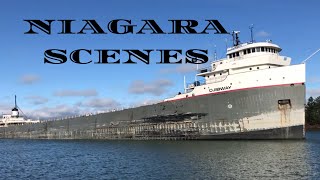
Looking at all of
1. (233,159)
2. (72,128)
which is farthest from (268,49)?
(72,128)

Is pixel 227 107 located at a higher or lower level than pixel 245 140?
higher

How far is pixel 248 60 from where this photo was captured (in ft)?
139

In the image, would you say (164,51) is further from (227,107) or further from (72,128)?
(72,128)

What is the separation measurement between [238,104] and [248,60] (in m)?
5.12

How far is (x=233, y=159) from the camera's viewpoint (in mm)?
26953

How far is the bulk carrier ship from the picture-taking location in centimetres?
3941

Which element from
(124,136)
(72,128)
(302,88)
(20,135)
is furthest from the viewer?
(20,135)

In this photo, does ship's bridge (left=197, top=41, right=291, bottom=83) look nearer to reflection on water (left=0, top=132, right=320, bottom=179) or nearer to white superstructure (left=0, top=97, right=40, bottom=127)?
reflection on water (left=0, top=132, right=320, bottom=179)

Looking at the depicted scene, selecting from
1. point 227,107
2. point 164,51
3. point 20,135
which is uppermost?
point 164,51

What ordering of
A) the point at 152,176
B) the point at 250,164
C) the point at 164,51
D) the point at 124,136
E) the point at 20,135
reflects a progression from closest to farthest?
1. the point at 152,176
2. the point at 250,164
3. the point at 164,51
4. the point at 124,136
5. the point at 20,135

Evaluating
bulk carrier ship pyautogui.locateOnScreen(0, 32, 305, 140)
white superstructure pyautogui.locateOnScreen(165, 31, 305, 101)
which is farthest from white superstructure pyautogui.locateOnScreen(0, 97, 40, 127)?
white superstructure pyautogui.locateOnScreen(165, 31, 305, 101)

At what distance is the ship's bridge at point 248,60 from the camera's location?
41719 mm

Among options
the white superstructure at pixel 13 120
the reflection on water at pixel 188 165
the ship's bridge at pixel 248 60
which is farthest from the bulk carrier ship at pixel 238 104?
the white superstructure at pixel 13 120

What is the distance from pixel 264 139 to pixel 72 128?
118ft
